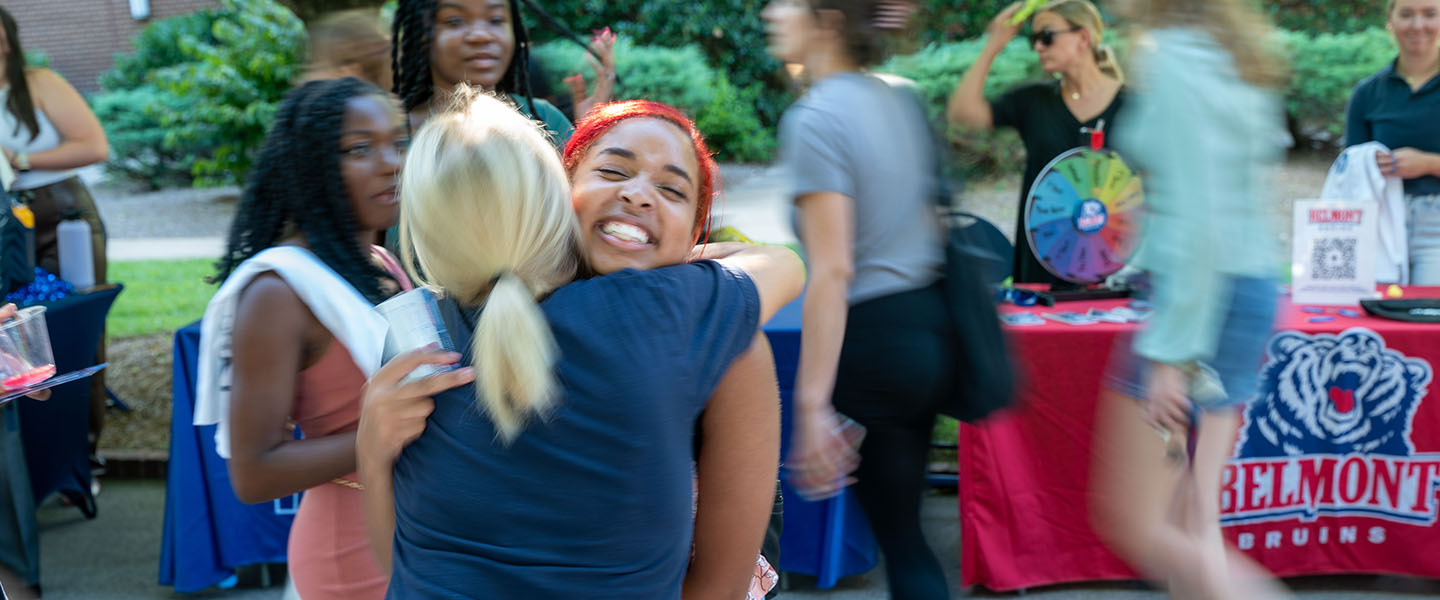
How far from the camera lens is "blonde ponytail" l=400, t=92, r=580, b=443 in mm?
1192

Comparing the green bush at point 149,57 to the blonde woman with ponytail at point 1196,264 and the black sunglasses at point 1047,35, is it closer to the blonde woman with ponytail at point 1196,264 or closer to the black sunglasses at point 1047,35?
the black sunglasses at point 1047,35

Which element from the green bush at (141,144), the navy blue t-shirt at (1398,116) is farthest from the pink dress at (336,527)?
the green bush at (141,144)

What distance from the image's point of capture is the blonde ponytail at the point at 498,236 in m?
1.19

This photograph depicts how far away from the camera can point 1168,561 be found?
239 cm

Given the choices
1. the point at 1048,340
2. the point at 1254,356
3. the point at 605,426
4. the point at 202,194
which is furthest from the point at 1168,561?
the point at 202,194

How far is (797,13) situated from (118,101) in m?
14.9

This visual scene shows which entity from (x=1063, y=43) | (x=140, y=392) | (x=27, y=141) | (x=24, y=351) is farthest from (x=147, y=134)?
(x=24, y=351)

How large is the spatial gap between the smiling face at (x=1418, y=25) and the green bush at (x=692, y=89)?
729 centimetres

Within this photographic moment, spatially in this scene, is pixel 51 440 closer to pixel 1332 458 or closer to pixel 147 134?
pixel 1332 458

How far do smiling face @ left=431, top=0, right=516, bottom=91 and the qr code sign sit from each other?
2.60 m

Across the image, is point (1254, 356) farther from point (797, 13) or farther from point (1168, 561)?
point (797, 13)

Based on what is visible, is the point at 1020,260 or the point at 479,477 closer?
the point at 479,477

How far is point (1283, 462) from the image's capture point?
135 inches

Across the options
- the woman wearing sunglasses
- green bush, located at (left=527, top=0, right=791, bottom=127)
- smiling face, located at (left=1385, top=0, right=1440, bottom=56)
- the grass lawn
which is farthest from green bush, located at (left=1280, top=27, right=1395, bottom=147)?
the grass lawn
